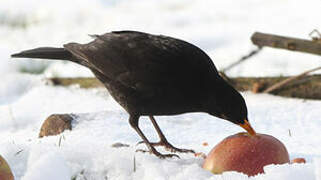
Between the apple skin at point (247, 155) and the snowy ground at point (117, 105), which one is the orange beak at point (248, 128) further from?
the snowy ground at point (117, 105)

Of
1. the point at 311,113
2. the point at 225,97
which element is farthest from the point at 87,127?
the point at 311,113

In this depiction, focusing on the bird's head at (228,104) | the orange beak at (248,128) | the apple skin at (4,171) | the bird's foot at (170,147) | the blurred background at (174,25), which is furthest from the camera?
the blurred background at (174,25)

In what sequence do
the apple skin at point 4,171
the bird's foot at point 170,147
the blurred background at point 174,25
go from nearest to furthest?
the apple skin at point 4,171 < the bird's foot at point 170,147 < the blurred background at point 174,25

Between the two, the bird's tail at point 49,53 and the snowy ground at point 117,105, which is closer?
the snowy ground at point 117,105

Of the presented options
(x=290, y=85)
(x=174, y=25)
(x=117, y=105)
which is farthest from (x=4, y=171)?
(x=174, y=25)

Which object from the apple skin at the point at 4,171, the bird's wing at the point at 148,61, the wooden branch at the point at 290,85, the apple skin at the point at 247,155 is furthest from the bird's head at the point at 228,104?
the wooden branch at the point at 290,85

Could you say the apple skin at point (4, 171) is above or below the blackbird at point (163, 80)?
below

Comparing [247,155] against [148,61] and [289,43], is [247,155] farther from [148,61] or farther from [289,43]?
[289,43]
